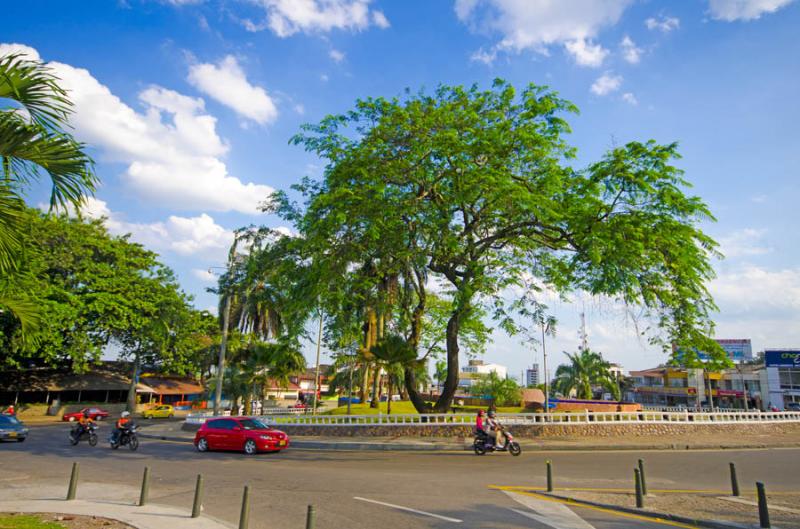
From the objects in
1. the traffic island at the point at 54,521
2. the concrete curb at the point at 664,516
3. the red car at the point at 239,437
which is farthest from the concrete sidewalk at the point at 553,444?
the traffic island at the point at 54,521

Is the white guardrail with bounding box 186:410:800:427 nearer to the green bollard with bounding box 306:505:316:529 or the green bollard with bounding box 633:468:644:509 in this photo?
the green bollard with bounding box 633:468:644:509

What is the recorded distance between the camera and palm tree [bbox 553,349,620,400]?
58.3m

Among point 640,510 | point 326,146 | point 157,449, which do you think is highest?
point 326,146

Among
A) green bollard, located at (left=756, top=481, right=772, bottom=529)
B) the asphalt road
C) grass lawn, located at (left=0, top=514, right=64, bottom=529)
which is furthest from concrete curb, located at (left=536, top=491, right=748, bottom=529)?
grass lawn, located at (left=0, top=514, right=64, bottom=529)

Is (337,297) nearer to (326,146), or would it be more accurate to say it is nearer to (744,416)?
(326,146)

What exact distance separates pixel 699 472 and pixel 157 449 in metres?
20.2

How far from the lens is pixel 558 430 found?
67.2 feet

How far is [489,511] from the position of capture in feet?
29.0

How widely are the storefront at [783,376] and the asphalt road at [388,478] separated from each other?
157 feet

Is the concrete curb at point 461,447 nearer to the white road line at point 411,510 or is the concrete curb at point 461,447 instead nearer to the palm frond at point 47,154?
the white road line at point 411,510

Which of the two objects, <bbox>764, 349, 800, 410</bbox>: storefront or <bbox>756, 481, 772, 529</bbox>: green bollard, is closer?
<bbox>756, 481, 772, 529</bbox>: green bollard

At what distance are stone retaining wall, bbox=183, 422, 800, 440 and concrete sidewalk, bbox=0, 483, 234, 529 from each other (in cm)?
1273

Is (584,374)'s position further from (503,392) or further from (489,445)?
(489,445)

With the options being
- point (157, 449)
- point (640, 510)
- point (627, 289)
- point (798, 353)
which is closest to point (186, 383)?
point (157, 449)
